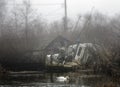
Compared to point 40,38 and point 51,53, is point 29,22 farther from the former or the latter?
point 51,53

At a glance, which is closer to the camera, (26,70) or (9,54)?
(26,70)

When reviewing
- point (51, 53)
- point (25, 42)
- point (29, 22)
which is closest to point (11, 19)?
point (29, 22)

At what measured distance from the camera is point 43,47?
136 ft

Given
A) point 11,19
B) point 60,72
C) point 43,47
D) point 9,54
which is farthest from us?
point 11,19

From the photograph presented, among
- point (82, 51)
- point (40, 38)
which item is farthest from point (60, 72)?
point (40, 38)

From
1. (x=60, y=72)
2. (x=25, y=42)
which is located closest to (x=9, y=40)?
(x=25, y=42)

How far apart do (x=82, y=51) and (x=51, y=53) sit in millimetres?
3274

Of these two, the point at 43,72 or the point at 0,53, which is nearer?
the point at 43,72

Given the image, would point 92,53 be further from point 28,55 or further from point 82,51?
point 28,55

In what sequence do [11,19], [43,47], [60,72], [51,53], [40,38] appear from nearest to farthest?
[60,72], [51,53], [43,47], [40,38], [11,19]

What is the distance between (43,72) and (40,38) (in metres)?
13.8

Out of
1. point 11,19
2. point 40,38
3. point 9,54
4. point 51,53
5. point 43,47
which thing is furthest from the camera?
point 11,19

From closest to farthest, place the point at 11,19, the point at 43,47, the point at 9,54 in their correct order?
the point at 9,54 → the point at 43,47 → the point at 11,19

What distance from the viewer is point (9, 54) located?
36469 millimetres
